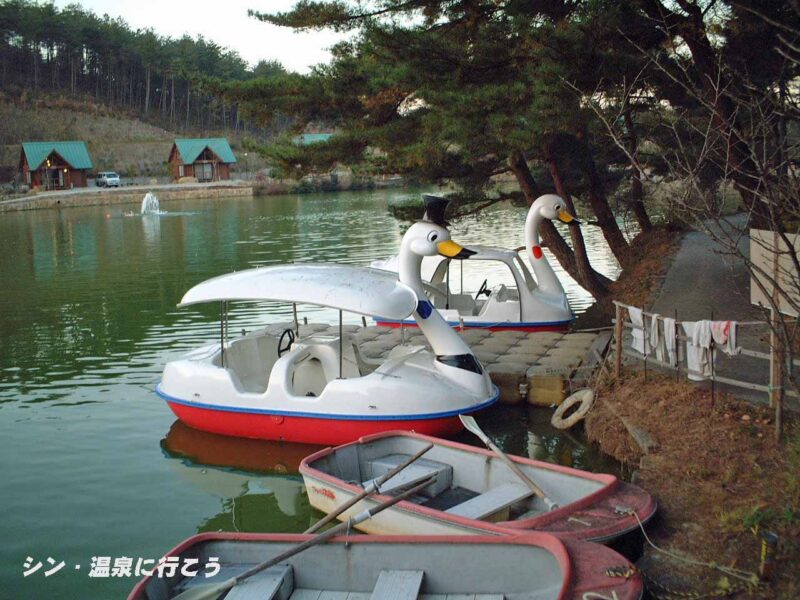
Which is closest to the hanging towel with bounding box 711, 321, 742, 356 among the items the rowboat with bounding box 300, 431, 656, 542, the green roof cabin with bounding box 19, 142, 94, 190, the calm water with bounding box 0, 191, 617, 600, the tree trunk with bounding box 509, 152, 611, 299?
the calm water with bounding box 0, 191, 617, 600

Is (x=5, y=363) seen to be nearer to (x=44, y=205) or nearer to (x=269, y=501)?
(x=269, y=501)

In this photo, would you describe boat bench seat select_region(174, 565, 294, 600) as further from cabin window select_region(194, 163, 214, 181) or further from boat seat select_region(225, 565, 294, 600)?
cabin window select_region(194, 163, 214, 181)

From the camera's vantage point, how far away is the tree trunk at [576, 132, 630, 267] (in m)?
17.6

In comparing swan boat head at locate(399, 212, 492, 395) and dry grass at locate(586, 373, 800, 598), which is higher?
swan boat head at locate(399, 212, 492, 395)

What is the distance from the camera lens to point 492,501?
7.60 m

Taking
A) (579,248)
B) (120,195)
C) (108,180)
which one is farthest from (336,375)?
(108,180)

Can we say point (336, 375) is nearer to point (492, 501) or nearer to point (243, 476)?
point (243, 476)

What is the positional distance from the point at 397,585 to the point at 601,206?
13621mm

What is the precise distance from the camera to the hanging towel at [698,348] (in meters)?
9.05

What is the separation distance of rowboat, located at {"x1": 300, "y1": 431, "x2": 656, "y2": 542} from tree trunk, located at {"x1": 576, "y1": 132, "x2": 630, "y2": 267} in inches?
401

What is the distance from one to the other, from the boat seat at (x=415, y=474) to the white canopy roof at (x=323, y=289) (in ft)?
5.95

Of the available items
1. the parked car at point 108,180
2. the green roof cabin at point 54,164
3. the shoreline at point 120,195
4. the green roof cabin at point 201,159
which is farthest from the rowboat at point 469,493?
the green roof cabin at point 201,159

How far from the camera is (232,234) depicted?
128 ft

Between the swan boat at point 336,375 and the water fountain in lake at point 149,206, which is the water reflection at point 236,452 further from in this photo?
the water fountain in lake at point 149,206
